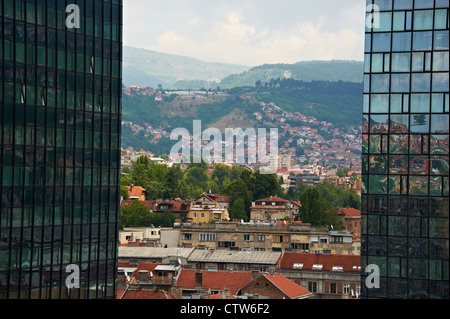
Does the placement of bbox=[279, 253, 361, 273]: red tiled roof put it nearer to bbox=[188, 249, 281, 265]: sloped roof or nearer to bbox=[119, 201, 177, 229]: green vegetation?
bbox=[188, 249, 281, 265]: sloped roof

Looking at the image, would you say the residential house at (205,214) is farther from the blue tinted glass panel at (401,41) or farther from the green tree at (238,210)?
the blue tinted glass panel at (401,41)

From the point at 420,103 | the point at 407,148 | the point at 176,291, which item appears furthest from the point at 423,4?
the point at 176,291

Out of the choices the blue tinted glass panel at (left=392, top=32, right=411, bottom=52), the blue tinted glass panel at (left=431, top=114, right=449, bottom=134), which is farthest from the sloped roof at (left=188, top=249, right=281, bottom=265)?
the blue tinted glass panel at (left=392, top=32, right=411, bottom=52)

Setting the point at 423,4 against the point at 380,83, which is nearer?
the point at 423,4

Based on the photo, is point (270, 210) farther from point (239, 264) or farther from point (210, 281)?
point (210, 281)

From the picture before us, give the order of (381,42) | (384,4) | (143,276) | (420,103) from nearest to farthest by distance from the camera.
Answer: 1. (420,103)
2. (384,4)
3. (381,42)
4. (143,276)
